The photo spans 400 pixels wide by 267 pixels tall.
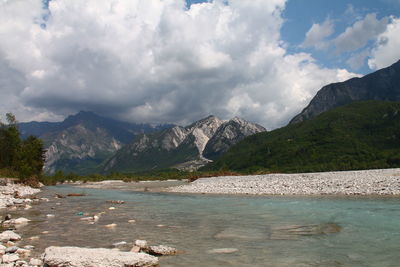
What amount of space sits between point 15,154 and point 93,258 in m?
78.2

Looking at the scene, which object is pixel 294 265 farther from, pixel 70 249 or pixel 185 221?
pixel 185 221

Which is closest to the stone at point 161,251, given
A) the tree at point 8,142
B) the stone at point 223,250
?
the stone at point 223,250

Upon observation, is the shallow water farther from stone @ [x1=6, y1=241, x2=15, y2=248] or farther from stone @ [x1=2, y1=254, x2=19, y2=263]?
stone @ [x1=2, y1=254, x2=19, y2=263]

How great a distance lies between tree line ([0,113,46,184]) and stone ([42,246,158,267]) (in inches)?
2745

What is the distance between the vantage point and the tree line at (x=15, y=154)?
7195 centimetres

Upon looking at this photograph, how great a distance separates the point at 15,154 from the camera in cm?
7488

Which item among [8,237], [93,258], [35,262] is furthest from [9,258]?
[8,237]

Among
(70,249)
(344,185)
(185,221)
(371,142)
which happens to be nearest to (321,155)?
(371,142)

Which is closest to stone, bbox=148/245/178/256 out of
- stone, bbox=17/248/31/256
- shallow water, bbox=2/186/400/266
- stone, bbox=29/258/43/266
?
shallow water, bbox=2/186/400/266

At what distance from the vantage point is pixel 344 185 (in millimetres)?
39656

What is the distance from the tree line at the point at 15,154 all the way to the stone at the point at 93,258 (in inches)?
2745

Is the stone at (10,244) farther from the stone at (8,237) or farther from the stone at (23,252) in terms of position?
the stone at (23,252)

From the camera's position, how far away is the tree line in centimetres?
7195

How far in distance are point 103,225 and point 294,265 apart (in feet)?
43.2
